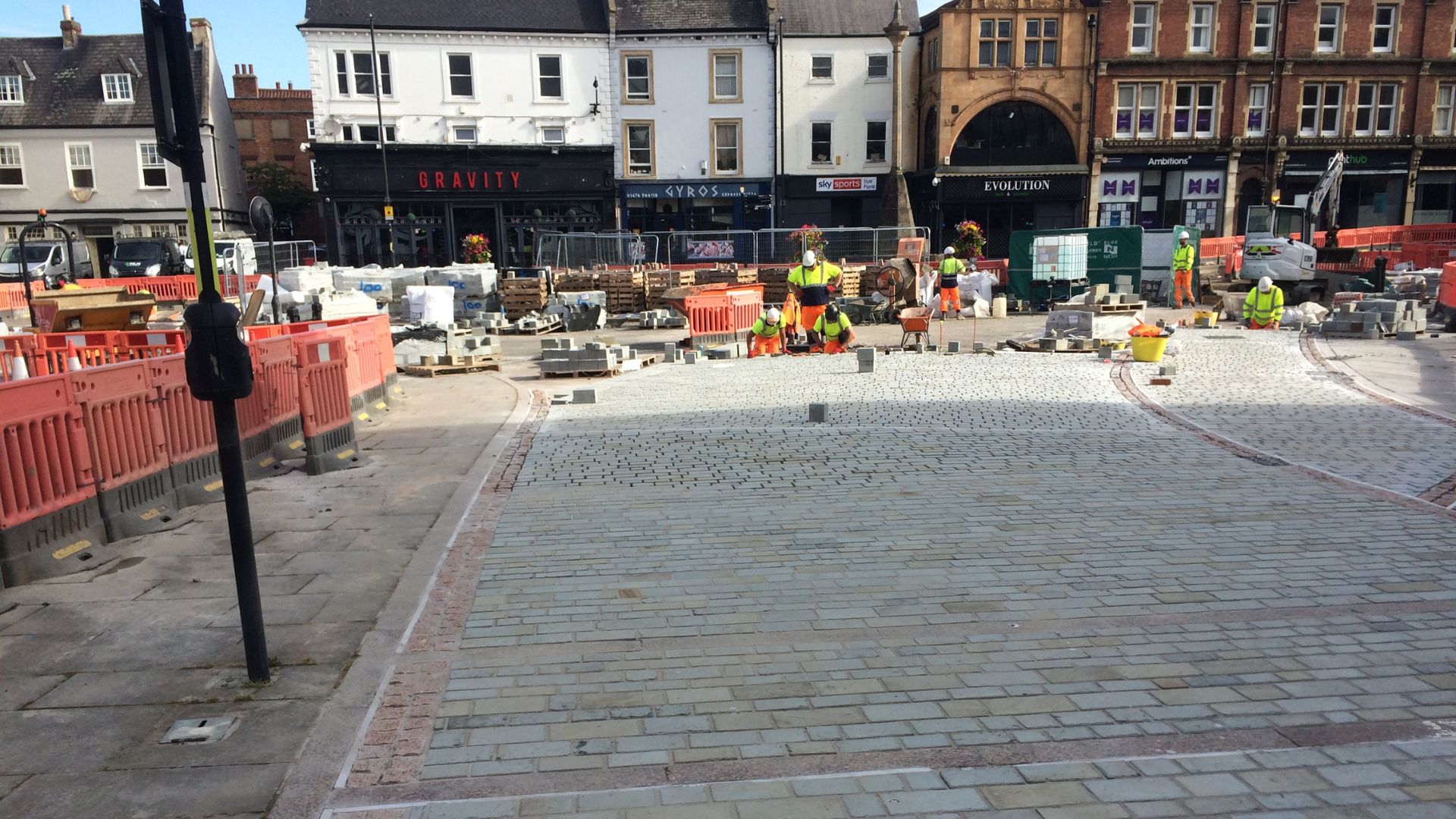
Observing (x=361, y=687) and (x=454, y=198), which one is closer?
(x=361, y=687)

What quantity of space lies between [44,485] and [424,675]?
12.6 feet

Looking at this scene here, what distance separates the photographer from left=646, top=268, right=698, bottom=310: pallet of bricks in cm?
2764

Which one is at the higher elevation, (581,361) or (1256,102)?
(1256,102)

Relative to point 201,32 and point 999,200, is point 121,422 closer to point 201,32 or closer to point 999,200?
point 999,200

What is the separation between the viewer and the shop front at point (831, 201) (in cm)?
3966

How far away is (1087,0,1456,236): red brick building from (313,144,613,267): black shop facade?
69.6ft

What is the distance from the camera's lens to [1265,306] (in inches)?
823

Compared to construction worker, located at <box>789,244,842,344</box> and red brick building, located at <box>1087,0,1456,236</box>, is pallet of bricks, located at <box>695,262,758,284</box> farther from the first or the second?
red brick building, located at <box>1087,0,1456,236</box>

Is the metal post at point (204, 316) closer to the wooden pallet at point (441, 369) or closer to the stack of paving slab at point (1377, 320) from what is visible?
the wooden pallet at point (441, 369)

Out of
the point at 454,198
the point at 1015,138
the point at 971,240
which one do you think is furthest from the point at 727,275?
the point at 1015,138

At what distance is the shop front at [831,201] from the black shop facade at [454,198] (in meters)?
7.52

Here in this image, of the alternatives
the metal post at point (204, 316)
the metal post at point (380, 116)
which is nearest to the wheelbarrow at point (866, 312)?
the metal post at point (380, 116)

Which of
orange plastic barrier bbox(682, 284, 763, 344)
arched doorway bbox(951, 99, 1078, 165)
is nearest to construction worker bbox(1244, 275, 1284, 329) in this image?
orange plastic barrier bbox(682, 284, 763, 344)

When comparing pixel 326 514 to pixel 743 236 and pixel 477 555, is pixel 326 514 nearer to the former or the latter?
pixel 477 555
